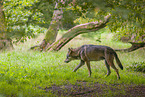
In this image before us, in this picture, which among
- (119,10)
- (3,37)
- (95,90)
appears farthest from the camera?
(3,37)

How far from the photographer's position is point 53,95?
5402 millimetres

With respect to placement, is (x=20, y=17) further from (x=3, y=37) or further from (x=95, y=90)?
(x=95, y=90)

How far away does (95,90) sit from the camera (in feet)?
19.6

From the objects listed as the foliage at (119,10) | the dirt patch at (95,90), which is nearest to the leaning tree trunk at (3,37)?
the dirt patch at (95,90)

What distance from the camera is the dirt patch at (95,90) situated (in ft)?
18.0

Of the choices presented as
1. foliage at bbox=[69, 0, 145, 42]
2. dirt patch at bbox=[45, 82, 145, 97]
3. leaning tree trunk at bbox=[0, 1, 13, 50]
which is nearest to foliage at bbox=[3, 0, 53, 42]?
leaning tree trunk at bbox=[0, 1, 13, 50]

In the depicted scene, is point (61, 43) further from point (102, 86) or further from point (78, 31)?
point (102, 86)

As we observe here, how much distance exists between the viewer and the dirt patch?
5.50 meters

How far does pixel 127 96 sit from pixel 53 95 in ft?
6.20

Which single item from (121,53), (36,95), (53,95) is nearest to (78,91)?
(53,95)

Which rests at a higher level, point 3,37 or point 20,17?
point 20,17

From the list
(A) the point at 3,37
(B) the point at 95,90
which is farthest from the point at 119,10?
(A) the point at 3,37


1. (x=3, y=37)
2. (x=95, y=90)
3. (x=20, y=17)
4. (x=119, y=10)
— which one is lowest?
(x=95, y=90)

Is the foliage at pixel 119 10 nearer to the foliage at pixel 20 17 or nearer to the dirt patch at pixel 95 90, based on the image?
the dirt patch at pixel 95 90
